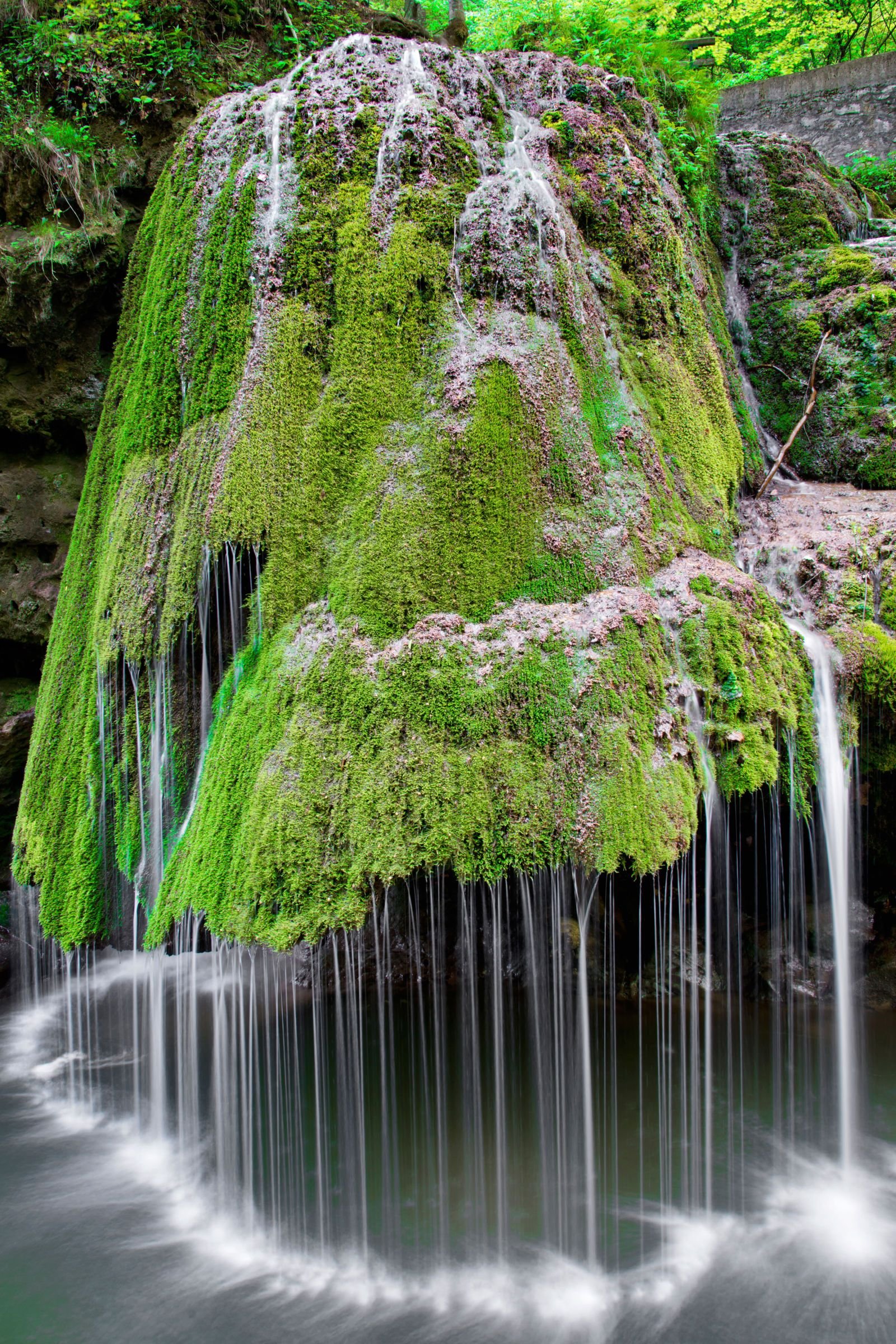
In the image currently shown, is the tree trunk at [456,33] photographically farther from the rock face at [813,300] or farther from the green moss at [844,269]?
the green moss at [844,269]

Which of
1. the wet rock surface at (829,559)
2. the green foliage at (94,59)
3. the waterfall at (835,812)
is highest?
the green foliage at (94,59)

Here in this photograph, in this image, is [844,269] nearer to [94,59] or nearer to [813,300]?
[813,300]

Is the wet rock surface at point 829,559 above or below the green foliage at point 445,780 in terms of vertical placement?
above

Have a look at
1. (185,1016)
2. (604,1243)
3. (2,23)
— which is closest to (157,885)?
(185,1016)

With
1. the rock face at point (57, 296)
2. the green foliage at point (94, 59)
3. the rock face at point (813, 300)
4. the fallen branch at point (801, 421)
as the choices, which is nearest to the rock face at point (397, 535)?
the fallen branch at point (801, 421)

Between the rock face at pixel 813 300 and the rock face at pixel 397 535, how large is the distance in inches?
61.3

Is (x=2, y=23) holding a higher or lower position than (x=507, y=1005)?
higher

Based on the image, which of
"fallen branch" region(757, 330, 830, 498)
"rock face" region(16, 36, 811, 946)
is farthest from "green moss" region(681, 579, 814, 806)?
"fallen branch" region(757, 330, 830, 498)

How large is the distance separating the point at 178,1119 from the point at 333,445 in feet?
16.2

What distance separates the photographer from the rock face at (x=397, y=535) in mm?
3684

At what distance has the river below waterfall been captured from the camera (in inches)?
157

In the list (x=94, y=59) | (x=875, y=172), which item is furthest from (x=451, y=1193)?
Result: (x=875, y=172)

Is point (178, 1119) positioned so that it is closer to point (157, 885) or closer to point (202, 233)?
point (157, 885)

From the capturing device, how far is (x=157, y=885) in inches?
193
